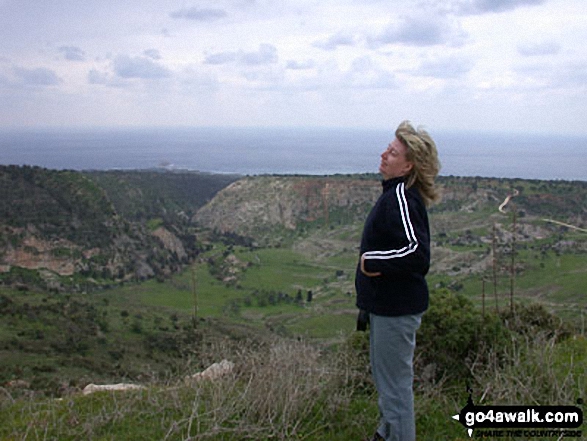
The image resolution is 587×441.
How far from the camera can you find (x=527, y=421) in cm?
342

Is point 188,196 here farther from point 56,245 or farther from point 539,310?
point 539,310

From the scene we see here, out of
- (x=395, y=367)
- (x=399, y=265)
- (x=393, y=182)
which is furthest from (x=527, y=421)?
(x=393, y=182)

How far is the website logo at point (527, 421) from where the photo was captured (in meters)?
3.35

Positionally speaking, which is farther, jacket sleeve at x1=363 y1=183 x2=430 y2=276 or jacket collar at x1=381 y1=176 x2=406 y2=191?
jacket collar at x1=381 y1=176 x2=406 y2=191

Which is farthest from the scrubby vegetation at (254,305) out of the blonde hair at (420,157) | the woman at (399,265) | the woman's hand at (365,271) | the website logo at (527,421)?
the blonde hair at (420,157)

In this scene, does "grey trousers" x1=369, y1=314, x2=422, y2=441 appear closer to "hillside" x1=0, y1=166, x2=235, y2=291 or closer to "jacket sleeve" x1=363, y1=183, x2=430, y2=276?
"jacket sleeve" x1=363, y1=183, x2=430, y2=276

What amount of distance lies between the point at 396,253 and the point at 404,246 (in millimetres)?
72

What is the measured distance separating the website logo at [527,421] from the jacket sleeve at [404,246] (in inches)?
52.4

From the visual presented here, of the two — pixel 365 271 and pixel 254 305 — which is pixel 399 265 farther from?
pixel 254 305

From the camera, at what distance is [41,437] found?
12.7ft

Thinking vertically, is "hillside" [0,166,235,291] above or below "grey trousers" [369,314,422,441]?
below

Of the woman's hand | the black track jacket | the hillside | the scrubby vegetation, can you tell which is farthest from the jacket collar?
the hillside

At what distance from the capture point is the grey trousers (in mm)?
2963

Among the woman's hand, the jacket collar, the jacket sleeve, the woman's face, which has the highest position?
the woman's face
